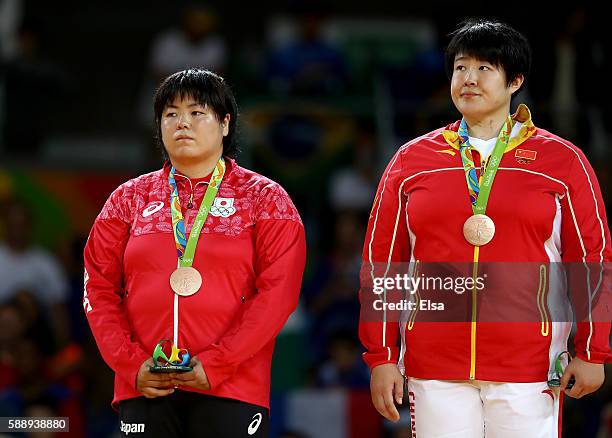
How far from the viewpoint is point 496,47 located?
3.82 meters

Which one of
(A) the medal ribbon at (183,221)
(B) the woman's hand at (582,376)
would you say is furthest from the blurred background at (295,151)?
(B) the woman's hand at (582,376)

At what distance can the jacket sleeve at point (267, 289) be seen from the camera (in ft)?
12.1

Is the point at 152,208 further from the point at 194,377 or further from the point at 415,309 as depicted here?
the point at 415,309

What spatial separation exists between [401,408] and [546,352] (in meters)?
2.35

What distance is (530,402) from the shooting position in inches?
143

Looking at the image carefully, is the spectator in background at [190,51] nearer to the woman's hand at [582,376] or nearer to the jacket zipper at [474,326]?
the jacket zipper at [474,326]

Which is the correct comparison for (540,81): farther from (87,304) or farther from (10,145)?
(87,304)

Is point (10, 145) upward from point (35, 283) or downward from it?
upward

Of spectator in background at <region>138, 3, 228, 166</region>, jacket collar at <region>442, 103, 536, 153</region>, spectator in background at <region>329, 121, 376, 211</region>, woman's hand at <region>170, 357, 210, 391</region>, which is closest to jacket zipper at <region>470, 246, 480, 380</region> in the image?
jacket collar at <region>442, 103, 536, 153</region>

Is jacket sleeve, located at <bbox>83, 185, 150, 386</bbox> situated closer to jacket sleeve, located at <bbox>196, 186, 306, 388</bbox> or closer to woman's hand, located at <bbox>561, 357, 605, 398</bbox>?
jacket sleeve, located at <bbox>196, 186, 306, 388</bbox>

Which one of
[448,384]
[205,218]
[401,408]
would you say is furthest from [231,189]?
[401,408]

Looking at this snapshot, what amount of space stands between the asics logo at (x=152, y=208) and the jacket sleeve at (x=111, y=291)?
0.07 m

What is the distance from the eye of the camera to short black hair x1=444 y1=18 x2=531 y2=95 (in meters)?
3.82

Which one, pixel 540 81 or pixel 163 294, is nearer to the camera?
pixel 163 294
